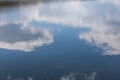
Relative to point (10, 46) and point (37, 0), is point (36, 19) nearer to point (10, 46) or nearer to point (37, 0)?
point (10, 46)

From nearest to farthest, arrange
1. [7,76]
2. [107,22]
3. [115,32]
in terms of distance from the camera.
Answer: [7,76] < [115,32] < [107,22]

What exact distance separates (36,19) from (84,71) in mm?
25986

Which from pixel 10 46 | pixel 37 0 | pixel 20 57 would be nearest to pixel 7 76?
pixel 20 57

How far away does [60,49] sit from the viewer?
31.6 meters

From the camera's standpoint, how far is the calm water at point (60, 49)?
82.9 feet

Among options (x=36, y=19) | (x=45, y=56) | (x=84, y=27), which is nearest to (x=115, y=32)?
(x=84, y=27)

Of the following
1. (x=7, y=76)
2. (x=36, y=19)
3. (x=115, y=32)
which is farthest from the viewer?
(x=36, y=19)

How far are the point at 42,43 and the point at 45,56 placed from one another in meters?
4.90

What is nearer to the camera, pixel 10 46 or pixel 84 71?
pixel 84 71

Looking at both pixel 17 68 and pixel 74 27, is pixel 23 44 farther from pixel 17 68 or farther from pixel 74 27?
pixel 74 27

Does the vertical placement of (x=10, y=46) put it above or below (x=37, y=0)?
below

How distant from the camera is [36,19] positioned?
5031 centimetres

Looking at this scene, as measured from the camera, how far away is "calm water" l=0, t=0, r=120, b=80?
2528 cm

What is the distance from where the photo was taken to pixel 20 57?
29.4 meters
